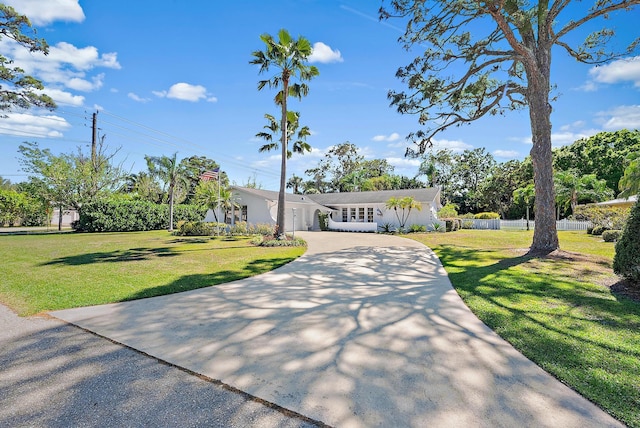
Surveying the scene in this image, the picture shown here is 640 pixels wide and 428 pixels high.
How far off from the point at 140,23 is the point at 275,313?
12.2 meters

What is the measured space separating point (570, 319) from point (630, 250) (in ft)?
8.84

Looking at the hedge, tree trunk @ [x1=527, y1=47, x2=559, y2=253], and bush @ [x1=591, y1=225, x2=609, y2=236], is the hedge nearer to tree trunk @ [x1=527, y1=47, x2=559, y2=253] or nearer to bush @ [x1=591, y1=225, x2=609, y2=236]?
tree trunk @ [x1=527, y1=47, x2=559, y2=253]

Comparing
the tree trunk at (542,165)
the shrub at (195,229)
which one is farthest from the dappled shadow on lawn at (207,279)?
the shrub at (195,229)

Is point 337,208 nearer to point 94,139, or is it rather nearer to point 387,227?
point 387,227

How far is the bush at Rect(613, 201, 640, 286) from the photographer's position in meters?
5.48

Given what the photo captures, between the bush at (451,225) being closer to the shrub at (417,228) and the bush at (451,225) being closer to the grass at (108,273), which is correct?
the shrub at (417,228)

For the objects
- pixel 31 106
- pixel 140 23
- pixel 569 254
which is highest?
pixel 140 23

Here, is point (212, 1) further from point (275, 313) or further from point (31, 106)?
point (31, 106)

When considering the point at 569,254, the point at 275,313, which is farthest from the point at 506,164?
the point at 275,313

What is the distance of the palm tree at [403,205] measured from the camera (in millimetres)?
22625

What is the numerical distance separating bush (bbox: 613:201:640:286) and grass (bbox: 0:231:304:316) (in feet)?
27.2

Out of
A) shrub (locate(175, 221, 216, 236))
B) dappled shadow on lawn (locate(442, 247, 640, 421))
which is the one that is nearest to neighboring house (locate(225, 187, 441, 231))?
shrub (locate(175, 221, 216, 236))

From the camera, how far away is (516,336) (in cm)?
386

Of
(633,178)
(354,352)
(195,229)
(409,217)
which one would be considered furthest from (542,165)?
(195,229)
